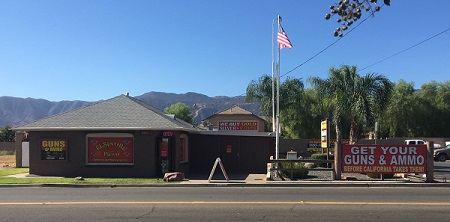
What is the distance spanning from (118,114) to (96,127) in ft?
6.52

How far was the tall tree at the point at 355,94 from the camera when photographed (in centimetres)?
A: 3045

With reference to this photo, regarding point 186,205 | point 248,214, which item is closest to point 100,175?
point 186,205

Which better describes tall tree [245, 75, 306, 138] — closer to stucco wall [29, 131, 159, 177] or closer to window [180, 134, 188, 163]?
window [180, 134, 188, 163]

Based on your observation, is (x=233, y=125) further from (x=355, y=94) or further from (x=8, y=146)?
(x=8, y=146)

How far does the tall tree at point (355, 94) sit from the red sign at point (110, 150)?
14705 millimetres

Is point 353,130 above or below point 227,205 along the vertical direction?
above

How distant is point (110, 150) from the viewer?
21547 mm

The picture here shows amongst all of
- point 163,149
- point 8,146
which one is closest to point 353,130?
point 163,149

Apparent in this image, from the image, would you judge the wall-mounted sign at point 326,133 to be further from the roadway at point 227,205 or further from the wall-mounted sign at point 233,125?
the wall-mounted sign at point 233,125

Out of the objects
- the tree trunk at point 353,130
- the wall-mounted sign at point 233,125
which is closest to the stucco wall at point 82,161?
the tree trunk at point 353,130

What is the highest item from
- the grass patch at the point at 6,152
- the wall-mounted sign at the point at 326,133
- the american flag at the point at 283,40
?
the american flag at the point at 283,40

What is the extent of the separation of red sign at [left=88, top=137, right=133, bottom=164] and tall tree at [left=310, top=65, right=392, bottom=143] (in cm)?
1470

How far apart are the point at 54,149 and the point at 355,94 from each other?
65.5ft

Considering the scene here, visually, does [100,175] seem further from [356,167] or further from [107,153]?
[356,167]
